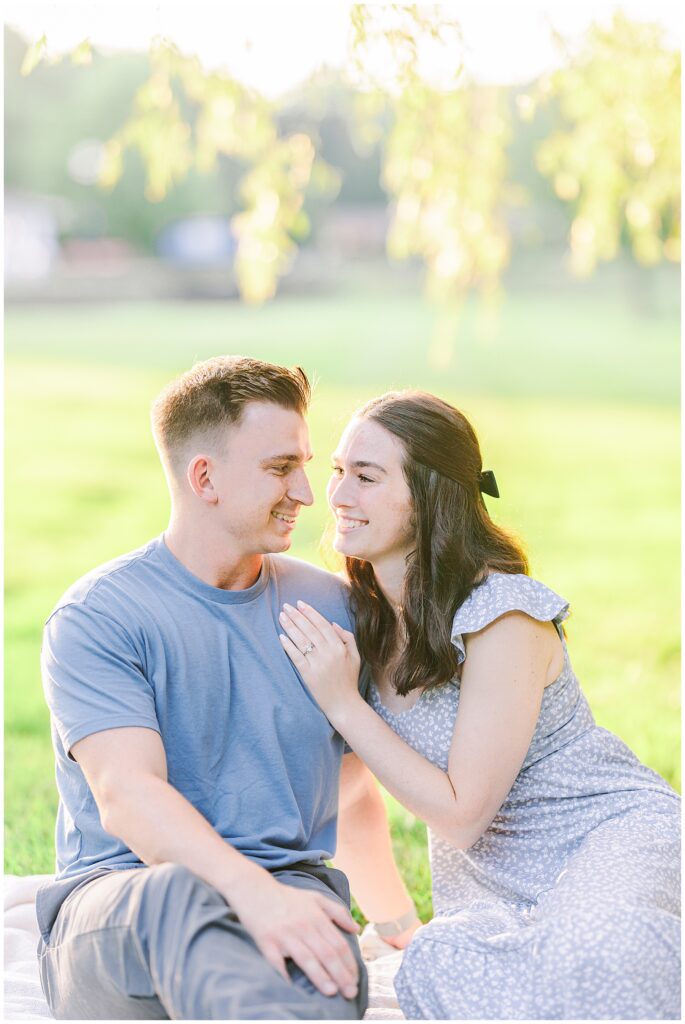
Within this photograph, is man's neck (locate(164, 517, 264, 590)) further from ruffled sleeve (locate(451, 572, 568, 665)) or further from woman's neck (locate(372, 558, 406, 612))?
ruffled sleeve (locate(451, 572, 568, 665))

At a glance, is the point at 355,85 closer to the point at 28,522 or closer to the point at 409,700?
the point at 409,700

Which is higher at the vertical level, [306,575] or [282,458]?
[282,458]

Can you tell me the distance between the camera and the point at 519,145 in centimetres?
1964

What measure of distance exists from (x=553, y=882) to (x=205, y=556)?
0.95 metres

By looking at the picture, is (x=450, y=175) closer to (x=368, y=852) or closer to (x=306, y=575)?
(x=306, y=575)

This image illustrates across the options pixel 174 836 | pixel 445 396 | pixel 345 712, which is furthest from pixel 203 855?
pixel 445 396

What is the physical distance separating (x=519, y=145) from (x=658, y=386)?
4651 mm

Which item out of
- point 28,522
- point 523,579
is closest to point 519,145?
point 28,522

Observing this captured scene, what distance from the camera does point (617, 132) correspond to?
463 cm

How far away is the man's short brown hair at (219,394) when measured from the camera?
7.63 feet

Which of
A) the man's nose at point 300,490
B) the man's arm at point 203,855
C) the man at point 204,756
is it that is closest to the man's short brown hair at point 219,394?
the man at point 204,756

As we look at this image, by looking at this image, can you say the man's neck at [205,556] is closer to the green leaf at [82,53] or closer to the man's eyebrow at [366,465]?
the man's eyebrow at [366,465]

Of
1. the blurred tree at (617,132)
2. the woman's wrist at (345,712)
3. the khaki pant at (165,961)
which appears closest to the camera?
the khaki pant at (165,961)

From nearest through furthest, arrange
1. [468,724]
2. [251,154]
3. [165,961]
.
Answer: [165,961] → [468,724] → [251,154]
